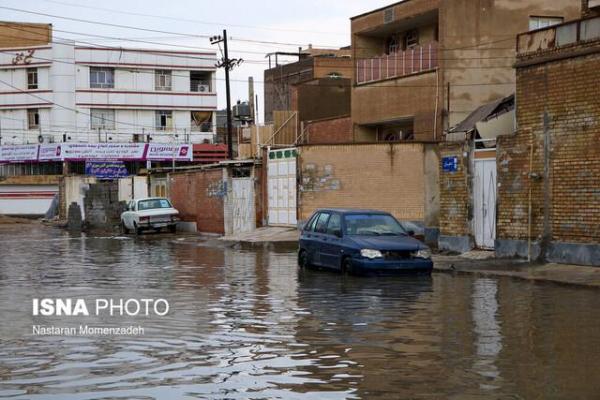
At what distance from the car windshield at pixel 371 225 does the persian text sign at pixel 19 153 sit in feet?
160

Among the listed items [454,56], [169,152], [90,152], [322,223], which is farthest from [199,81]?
[322,223]

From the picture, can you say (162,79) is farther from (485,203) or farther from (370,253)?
(370,253)

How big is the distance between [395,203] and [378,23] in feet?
33.5

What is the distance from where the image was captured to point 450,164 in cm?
2381

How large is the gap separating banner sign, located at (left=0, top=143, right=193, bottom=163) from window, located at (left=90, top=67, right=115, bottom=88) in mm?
5731

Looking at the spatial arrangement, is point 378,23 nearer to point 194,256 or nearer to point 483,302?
point 194,256

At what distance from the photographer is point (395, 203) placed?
1200 inches

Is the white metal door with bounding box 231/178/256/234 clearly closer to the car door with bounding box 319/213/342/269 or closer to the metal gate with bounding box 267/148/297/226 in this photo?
the metal gate with bounding box 267/148/297/226

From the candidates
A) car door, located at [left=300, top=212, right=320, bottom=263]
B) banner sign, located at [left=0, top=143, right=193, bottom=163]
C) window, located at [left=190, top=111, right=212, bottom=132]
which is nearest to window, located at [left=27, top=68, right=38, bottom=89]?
banner sign, located at [left=0, top=143, right=193, bottom=163]

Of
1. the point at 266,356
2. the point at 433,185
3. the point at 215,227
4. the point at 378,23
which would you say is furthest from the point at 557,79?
the point at 215,227

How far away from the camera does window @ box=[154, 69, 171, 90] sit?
223 feet

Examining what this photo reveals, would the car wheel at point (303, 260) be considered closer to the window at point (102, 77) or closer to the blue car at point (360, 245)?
the blue car at point (360, 245)

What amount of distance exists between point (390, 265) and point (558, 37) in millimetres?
6893

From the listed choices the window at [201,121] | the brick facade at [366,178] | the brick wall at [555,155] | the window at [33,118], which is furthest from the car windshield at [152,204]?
the window at [201,121]
